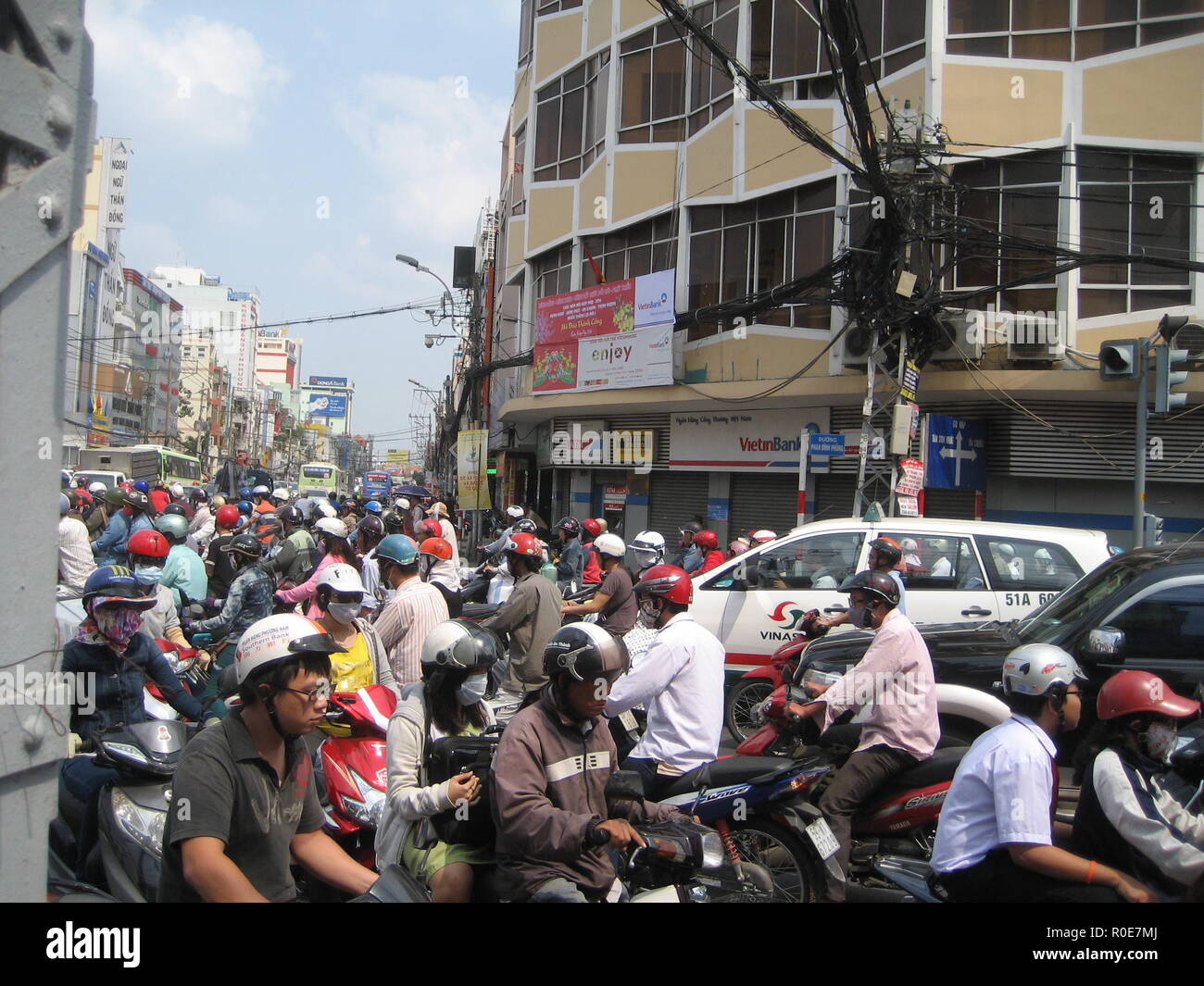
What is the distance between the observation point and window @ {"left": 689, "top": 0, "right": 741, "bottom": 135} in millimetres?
18172

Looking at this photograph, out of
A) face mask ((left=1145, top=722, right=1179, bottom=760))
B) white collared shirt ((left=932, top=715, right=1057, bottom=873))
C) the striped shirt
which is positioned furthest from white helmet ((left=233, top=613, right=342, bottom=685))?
the striped shirt

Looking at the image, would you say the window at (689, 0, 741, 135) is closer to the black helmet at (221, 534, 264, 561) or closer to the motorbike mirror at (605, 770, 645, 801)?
the black helmet at (221, 534, 264, 561)

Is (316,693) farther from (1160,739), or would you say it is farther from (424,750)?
(1160,739)

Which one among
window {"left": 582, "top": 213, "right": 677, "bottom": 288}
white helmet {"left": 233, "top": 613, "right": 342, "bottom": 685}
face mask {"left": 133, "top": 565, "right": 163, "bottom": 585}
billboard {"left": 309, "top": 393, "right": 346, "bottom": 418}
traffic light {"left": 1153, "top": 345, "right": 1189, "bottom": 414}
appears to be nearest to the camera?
white helmet {"left": 233, "top": 613, "right": 342, "bottom": 685}

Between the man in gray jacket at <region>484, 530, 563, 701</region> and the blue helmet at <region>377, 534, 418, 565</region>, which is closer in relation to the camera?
the blue helmet at <region>377, 534, 418, 565</region>

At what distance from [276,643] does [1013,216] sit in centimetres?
1485

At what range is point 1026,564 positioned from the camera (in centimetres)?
823

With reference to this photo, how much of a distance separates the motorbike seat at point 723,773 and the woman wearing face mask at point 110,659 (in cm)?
258

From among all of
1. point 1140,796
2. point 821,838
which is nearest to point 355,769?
point 821,838

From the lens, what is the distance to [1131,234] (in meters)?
14.3

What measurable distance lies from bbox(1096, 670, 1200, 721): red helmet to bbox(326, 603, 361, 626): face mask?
368 cm
